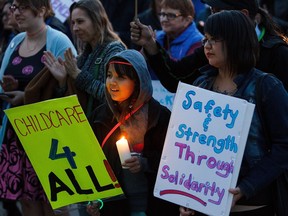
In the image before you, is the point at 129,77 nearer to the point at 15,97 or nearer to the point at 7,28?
the point at 15,97

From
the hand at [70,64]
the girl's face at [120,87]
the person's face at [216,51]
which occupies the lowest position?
the hand at [70,64]

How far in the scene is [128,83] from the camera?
4391 millimetres

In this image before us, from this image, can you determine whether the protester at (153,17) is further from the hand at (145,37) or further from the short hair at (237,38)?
the short hair at (237,38)

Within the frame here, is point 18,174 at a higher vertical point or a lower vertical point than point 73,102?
lower

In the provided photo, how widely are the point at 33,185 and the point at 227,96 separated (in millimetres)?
2257

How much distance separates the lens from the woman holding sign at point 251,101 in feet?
11.9

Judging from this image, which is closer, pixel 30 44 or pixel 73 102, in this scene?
pixel 73 102

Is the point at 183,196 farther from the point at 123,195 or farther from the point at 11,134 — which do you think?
the point at 11,134

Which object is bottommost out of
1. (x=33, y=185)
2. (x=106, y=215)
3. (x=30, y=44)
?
(x=33, y=185)

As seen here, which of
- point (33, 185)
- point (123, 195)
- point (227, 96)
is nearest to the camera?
point (227, 96)

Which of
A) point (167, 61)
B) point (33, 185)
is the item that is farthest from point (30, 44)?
point (167, 61)

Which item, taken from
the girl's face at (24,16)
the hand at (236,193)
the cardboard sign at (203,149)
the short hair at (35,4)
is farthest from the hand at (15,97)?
the hand at (236,193)

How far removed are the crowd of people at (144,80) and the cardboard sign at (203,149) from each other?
0.08 metres

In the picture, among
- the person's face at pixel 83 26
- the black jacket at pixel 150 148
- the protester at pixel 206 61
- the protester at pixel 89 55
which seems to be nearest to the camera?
the protester at pixel 206 61
